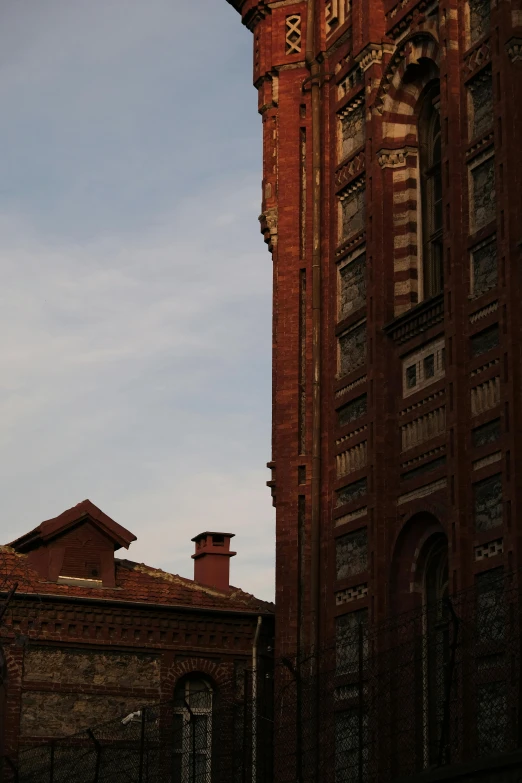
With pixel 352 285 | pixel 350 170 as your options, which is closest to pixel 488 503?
pixel 352 285

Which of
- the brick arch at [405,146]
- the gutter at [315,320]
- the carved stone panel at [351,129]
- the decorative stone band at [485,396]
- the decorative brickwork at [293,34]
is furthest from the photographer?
the decorative brickwork at [293,34]

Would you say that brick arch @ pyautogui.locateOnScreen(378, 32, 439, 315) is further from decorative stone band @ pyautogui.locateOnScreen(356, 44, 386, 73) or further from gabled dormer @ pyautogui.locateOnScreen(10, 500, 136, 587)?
gabled dormer @ pyautogui.locateOnScreen(10, 500, 136, 587)

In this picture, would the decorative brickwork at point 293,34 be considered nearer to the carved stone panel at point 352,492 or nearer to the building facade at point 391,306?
the building facade at point 391,306

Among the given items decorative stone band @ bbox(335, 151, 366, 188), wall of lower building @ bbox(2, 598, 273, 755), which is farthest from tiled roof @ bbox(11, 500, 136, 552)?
decorative stone band @ bbox(335, 151, 366, 188)

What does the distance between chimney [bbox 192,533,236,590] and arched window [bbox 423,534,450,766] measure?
1120cm

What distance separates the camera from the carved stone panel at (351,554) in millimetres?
25141

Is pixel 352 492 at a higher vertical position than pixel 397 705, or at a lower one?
higher

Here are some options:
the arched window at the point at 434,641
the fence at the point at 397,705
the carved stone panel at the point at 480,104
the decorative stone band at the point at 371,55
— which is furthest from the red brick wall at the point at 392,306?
the fence at the point at 397,705

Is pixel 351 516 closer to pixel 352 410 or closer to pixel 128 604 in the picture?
pixel 352 410

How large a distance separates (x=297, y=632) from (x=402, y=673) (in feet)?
12.4

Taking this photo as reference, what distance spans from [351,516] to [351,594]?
4.20ft

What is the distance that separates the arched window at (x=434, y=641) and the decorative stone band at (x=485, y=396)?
2.31m

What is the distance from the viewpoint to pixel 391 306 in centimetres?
2547

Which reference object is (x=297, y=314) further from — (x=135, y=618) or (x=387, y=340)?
(x=135, y=618)
